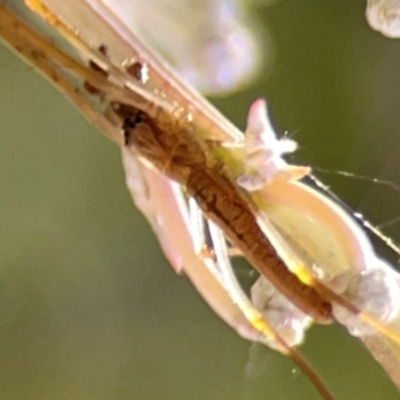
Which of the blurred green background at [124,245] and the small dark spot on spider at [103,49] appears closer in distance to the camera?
the small dark spot on spider at [103,49]

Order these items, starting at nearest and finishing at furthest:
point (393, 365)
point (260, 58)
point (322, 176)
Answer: point (393, 365)
point (322, 176)
point (260, 58)

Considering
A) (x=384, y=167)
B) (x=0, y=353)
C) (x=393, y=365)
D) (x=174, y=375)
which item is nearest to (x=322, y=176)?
(x=384, y=167)

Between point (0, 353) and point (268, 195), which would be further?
point (0, 353)

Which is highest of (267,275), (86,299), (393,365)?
(86,299)

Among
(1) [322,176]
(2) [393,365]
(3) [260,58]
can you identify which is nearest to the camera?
(2) [393,365]

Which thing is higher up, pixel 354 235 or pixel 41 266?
pixel 41 266

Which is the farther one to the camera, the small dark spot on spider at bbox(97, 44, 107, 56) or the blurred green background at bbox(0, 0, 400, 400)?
the blurred green background at bbox(0, 0, 400, 400)

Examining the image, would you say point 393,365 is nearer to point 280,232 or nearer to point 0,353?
point 280,232

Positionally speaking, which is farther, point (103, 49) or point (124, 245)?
point (124, 245)
